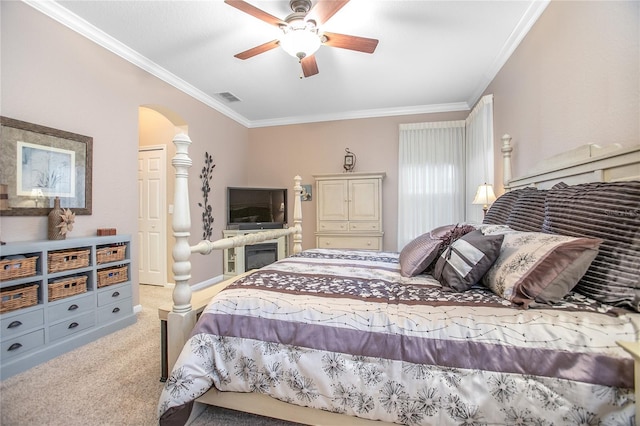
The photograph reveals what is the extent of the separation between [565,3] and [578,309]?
7.09 ft

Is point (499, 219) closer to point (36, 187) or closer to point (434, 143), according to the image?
point (434, 143)

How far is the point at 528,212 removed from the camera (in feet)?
5.51

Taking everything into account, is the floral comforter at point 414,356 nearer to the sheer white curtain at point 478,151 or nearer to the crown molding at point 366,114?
the sheer white curtain at point 478,151

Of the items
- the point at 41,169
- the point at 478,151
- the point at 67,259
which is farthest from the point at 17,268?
the point at 478,151

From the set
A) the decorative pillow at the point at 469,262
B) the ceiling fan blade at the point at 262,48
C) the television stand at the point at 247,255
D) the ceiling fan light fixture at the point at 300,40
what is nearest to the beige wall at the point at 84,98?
the ceiling fan blade at the point at 262,48

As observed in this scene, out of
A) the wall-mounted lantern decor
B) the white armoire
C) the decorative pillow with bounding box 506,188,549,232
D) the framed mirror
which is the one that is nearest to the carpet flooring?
the framed mirror

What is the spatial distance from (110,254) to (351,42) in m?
2.81

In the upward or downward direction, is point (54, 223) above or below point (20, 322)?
above

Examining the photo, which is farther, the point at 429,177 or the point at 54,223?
the point at 429,177

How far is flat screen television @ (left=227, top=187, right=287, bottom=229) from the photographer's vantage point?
14.8 ft

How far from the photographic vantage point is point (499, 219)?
79.2 inches

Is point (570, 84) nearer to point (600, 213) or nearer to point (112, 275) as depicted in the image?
point (600, 213)

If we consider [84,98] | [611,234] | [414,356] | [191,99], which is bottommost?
[414,356]

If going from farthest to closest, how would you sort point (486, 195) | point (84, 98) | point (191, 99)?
1. point (191, 99)
2. point (486, 195)
3. point (84, 98)
